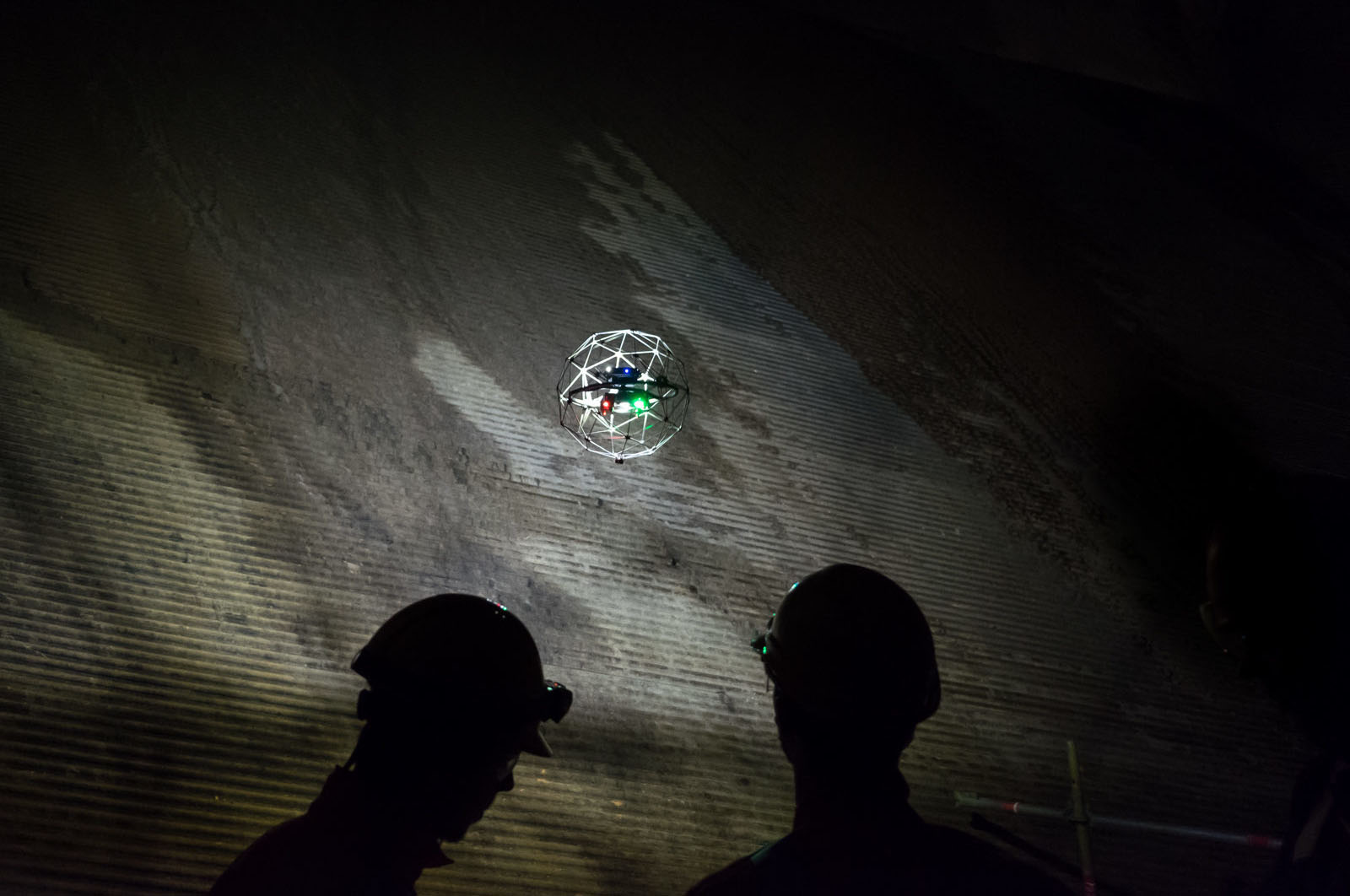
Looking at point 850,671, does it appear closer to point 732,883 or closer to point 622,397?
point 732,883

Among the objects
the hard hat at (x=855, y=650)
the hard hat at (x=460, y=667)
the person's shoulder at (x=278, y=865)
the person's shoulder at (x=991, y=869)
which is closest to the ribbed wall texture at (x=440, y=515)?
the hard hat at (x=855, y=650)

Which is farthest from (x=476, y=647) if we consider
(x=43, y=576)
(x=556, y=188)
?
(x=556, y=188)

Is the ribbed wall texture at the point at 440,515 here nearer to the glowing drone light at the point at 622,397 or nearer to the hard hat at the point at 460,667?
the glowing drone light at the point at 622,397

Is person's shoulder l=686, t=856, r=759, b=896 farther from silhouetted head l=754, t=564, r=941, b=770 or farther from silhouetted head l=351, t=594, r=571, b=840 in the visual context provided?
silhouetted head l=351, t=594, r=571, b=840

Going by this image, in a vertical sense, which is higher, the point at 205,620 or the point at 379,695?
the point at 379,695

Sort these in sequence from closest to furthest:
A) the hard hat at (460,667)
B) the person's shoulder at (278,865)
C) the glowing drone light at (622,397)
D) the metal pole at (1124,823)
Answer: the person's shoulder at (278,865), the hard hat at (460,667), the metal pole at (1124,823), the glowing drone light at (622,397)

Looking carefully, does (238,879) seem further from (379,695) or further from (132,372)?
(132,372)
